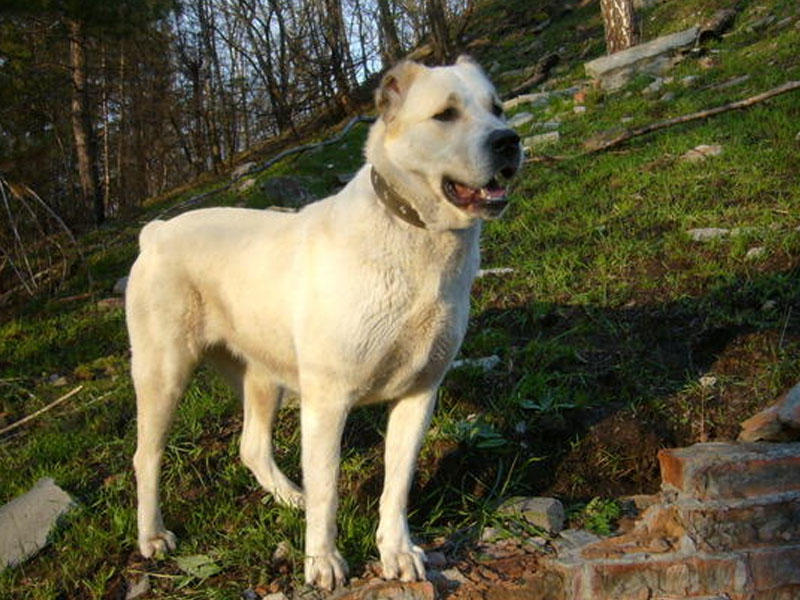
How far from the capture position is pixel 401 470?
8.77ft

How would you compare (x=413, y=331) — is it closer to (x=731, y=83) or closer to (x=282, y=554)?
(x=282, y=554)

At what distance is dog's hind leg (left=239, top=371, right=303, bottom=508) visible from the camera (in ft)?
10.5

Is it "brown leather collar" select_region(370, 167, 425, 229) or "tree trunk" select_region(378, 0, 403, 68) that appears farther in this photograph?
"tree trunk" select_region(378, 0, 403, 68)

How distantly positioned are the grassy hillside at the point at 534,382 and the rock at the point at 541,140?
116cm

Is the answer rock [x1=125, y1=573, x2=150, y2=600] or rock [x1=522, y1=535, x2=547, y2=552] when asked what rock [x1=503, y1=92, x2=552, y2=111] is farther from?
rock [x1=125, y1=573, x2=150, y2=600]

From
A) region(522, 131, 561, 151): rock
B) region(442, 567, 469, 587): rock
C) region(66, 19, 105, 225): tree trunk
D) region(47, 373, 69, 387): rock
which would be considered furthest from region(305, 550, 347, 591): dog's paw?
region(66, 19, 105, 225): tree trunk

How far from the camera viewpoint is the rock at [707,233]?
496cm

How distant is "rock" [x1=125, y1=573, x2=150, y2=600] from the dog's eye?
197 centimetres

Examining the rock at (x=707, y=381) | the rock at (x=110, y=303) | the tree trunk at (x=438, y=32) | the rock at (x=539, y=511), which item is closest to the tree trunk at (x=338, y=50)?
the tree trunk at (x=438, y=32)

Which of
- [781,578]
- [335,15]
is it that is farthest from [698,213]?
[335,15]

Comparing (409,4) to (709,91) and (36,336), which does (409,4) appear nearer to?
(709,91)

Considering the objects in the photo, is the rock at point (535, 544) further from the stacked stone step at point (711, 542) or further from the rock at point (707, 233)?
the rock at point (707, 233)

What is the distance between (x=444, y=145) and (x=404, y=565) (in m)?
1.39

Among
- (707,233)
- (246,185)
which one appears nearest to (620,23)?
(246,185)
